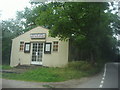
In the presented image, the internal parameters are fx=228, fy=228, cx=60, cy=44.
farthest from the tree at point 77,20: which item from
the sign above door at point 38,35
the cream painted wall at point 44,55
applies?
the sign above door at point 38,35

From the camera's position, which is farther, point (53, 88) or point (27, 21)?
point (27, 21)

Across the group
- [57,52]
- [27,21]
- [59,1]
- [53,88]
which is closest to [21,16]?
[27,21]

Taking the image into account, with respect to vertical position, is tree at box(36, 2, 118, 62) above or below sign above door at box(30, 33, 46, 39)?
above

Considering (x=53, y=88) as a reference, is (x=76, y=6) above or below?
above

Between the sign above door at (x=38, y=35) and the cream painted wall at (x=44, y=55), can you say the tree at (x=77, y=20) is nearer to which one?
the cream painted wall at (x=44, y=55)

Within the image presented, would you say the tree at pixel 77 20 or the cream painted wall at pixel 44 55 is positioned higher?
the tree at pixel 77 20

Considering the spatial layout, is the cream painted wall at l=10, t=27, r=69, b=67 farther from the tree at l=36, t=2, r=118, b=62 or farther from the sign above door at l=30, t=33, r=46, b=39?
the tree at l=36, t=2, r=118, b=62

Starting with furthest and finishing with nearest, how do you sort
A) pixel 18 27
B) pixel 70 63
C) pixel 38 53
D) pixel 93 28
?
pixel 18 27 < pixel 38 53 < pixel 70 63 < pixel 93 28

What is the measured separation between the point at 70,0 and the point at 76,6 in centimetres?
65

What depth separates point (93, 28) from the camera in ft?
63.1

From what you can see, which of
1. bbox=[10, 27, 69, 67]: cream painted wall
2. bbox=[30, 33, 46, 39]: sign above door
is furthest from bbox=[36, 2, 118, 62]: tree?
bbox=[30, 33, 46, 39]: sign above door

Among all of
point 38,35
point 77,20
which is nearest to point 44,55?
point 38,35

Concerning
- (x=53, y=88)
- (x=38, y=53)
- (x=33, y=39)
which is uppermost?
(x=33, y=39)

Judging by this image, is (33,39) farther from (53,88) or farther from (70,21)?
(53,88)
